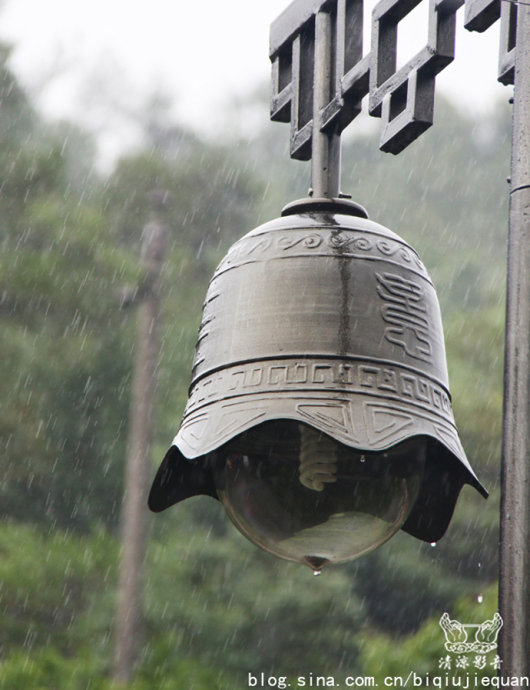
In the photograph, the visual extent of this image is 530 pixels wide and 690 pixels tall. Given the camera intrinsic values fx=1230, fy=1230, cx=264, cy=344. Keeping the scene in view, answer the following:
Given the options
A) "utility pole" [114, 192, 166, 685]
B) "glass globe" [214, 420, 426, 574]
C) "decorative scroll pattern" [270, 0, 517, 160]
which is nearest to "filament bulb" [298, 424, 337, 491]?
"glass globe" [214, 420, 426, 574]

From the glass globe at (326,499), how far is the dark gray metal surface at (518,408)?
1.11 ft

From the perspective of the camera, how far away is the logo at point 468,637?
9.40m

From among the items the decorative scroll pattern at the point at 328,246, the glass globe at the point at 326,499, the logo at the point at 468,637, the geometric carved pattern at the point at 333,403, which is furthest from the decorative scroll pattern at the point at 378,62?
the logo at the point at 468,637

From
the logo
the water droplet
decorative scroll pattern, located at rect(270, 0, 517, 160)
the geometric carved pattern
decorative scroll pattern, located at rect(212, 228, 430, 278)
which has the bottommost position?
the water droplet

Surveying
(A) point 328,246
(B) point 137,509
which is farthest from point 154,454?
(A) point 328,246

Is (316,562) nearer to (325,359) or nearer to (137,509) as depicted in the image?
(325,359)

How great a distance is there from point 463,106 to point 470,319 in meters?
12.6

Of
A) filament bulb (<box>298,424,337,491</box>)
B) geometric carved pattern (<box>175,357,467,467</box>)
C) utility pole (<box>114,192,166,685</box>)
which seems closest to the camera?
geometric carved pattern (<box>175,357,467,467</box>)

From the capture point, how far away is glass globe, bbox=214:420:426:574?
2.03 m

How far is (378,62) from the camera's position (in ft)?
7.18

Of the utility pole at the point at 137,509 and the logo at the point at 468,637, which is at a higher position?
the utility pole at the point at 137,509

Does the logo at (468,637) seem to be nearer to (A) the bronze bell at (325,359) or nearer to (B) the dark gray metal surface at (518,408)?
(A) the bronze bell at (325,359)

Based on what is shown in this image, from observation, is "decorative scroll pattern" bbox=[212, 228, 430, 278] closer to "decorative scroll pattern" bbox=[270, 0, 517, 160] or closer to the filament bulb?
"decorative scroll pattern" bbox=[270, 0, 517, 160]

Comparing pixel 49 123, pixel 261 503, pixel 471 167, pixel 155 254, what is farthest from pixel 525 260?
pixel 471 167
